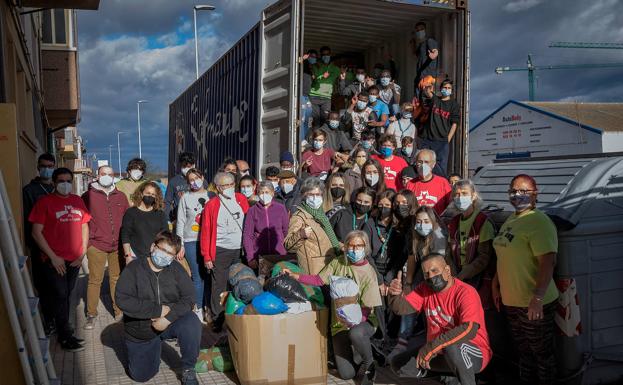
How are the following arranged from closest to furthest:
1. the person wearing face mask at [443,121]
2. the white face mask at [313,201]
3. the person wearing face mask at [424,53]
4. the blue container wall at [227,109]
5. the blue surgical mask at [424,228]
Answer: the blue surgical mask at [424,228] < the white face mask at [313,201] < the person wearing face mask at [443,121] < the person wearing face mask at [424,53] < the blue container wall at [227,109]

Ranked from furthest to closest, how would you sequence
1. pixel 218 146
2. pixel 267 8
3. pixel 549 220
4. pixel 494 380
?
pixel 218 146 < pixel 267 8 < pixel 494 380 < pixel 549 220

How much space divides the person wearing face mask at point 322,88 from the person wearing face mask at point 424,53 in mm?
1727

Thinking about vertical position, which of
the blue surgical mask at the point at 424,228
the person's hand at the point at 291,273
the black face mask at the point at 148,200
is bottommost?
the person's hand at the point at 291,273

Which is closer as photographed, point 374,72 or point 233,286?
point 233,286

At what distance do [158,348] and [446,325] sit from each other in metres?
2.24

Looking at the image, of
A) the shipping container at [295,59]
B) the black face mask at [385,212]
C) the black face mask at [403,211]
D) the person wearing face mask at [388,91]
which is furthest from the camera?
the person wearing face mask at [388,91]

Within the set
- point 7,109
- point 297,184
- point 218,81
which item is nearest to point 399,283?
→ point 297,184

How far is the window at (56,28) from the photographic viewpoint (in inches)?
539

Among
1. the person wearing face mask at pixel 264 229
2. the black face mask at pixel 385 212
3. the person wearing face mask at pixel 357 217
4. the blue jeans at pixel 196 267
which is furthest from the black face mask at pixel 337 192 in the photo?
the blue jeans at pixel 196 267

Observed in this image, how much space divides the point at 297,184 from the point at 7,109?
120 inches

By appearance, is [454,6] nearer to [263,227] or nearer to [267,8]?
[267,8]

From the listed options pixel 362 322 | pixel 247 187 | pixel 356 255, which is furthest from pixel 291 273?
pixel 247 187

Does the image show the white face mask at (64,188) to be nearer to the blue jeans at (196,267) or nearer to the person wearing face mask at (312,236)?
the blue jeans at (196,267)

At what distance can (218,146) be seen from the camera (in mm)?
9875
